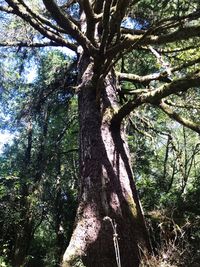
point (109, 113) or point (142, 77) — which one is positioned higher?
point (142, 77)

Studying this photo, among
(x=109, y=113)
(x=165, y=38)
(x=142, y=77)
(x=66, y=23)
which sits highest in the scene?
(x=142, y=77)

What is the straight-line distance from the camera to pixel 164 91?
168 inches

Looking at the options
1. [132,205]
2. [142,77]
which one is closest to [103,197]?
[132,205]

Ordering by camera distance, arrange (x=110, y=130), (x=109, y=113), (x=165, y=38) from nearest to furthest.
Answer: (x=165, y=38) < (x=110, y=130) < (x=109, y=113)

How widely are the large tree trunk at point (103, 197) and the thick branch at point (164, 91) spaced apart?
39 cm

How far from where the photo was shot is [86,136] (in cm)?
526

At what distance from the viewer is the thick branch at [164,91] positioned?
398cm

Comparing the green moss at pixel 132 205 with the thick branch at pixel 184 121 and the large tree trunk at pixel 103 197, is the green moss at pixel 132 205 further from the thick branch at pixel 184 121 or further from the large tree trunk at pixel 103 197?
the thick branch at pixel 184 121

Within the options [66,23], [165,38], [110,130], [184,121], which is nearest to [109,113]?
[110,130]

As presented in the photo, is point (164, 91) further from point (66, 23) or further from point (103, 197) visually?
point (66, 23)

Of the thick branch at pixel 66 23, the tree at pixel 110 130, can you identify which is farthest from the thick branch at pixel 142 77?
the thick branch at pixel 66 23

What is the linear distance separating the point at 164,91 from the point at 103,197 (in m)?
1.46

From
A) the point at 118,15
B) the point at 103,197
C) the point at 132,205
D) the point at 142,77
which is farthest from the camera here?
the point at 142,77

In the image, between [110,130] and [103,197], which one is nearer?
[103,197]
